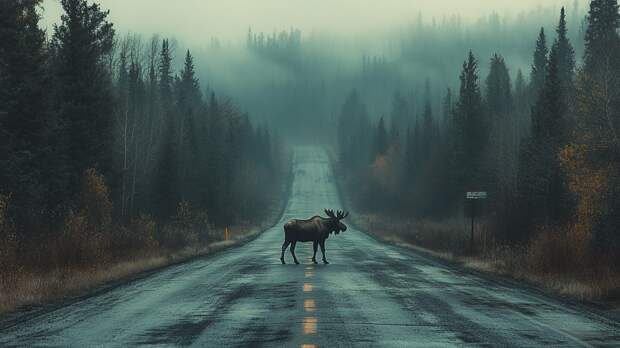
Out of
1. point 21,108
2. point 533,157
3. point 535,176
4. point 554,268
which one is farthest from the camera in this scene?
point 533,157

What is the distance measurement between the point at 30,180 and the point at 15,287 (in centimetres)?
1599

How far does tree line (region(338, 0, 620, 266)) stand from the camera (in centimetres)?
2870

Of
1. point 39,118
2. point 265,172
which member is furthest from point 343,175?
point 39,118

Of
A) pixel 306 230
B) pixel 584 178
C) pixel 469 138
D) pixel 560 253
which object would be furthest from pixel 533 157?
pixel 469 138

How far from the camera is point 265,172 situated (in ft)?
497

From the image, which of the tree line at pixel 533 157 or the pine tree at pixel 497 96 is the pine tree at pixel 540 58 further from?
the pine tree at pixel 497 96

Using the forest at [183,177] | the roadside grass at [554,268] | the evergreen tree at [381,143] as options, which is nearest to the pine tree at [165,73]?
the forest at [183,177]

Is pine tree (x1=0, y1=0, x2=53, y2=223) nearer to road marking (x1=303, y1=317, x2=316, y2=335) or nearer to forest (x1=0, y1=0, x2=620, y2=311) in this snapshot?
forest (x1=0, y1=0, x2=620, y2=311)

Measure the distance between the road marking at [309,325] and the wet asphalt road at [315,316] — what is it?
0.09 feet

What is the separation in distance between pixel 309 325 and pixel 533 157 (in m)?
41.6

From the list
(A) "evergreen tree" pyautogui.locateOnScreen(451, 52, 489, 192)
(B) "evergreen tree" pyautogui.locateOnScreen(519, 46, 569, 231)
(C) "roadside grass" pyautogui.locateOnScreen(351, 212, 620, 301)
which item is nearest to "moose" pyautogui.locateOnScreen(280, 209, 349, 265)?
(C) "roadside grass" pyautogui.locateOnScreen(351, 212, 620, 301)

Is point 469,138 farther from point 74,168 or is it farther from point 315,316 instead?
point 315,316

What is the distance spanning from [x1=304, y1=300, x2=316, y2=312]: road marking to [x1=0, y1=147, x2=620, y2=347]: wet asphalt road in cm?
2

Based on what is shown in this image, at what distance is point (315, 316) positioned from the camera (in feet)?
38.3
